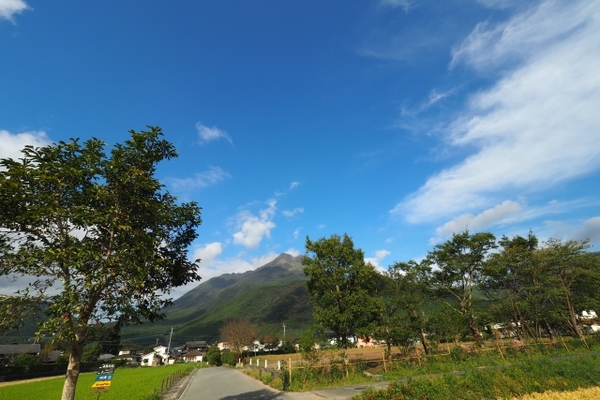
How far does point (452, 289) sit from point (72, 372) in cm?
3558

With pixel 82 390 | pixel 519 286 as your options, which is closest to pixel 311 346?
pixel 82 390

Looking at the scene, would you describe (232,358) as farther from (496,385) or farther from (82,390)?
(496,385)

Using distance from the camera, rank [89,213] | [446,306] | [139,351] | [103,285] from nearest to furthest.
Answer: [89,213] < [103,285] < [446,306] < [139,351]

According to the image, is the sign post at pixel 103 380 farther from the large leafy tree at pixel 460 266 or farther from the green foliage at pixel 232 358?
the green foliage at pixel 232 358

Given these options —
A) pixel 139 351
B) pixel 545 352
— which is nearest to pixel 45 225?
pixel 545 352

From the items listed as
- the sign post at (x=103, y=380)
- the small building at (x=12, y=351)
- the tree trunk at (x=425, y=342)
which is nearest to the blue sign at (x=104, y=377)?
the sign post at (x=103, y=380)

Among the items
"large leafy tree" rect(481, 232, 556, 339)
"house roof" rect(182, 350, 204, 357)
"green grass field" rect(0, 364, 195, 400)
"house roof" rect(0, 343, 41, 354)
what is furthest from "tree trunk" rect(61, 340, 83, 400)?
"house roof" rect(182, 350, 204, 357)

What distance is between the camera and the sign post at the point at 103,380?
11.9 metres

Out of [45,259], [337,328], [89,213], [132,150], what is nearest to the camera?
[45,259]

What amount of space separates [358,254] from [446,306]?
1499 cm

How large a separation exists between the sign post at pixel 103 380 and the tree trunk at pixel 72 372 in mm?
3746

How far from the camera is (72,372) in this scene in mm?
8641

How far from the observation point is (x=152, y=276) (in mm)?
10383

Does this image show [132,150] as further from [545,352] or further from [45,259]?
[545,352]
